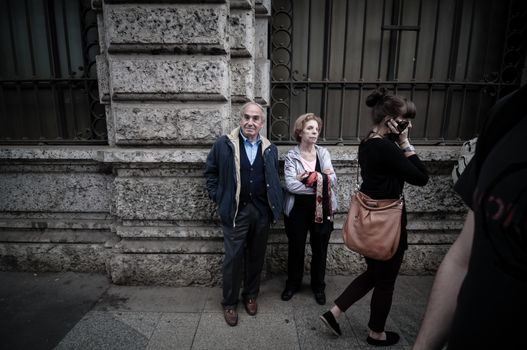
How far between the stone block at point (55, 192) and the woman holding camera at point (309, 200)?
2.10 meters

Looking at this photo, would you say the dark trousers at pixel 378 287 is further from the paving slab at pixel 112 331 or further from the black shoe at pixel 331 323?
the paving slab at pixel 112 331

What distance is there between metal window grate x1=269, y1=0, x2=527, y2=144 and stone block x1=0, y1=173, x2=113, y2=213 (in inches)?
82.3

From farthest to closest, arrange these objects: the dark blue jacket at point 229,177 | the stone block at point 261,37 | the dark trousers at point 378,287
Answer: the stone block at point 261,37
the dark blue jacket at point 229,177
the dark trousers at point 378,287

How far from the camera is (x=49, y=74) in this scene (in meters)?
3.78

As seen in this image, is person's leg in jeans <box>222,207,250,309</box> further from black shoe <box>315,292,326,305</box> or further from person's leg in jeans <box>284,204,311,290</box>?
black shoe <box>315,292,326,305</box>

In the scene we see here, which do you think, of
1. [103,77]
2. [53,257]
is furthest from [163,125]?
[53,257]

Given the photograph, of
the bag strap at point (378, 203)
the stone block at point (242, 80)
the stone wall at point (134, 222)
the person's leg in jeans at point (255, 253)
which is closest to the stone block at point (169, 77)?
the stone block at point (242, 80)

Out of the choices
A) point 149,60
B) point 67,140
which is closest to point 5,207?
point 67,140

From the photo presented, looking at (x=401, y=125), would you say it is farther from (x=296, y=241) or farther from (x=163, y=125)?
(x=163, y=125)

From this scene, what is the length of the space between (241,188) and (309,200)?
2.21 feet

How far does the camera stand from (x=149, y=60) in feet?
10.1

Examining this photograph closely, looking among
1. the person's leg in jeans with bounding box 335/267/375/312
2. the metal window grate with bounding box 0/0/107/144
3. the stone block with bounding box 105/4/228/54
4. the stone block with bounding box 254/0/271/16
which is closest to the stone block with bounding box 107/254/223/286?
the person's leg in jeans with bounding box 335/267/375/312

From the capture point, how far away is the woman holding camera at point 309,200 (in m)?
3.00

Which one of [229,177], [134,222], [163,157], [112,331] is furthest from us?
[134,222]
